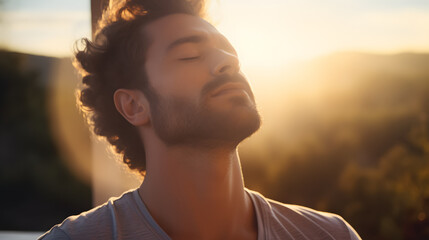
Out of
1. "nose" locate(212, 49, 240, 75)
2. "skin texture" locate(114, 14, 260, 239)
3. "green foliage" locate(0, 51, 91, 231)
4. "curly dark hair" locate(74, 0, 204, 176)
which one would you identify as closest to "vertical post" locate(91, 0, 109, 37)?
"curly dark hair" locate(74, 0, 204, 176)

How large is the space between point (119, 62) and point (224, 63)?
358mm

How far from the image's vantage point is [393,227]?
6.03ft

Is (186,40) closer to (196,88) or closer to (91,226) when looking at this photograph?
(196,88)

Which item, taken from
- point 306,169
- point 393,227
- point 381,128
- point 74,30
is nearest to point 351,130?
point 381,128

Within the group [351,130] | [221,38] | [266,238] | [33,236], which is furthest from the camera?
[351,130]

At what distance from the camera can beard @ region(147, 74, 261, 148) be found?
44.1 inches

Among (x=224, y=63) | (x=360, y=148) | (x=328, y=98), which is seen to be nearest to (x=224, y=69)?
(x=224, y=63)

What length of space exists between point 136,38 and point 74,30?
58 centimetres

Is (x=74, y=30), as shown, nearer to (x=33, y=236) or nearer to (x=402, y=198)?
(x=33, y=236)

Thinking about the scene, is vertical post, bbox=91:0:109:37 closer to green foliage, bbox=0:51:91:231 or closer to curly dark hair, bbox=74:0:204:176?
curly dark hair, bbox=74:0:204:176

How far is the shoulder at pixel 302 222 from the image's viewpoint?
3.81ft

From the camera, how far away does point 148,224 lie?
112 cm

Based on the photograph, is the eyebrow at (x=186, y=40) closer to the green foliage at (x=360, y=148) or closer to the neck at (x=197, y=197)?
the neck at (x=197, y=197)

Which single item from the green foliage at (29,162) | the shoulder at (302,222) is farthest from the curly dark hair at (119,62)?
the green foliage at (29,162)
